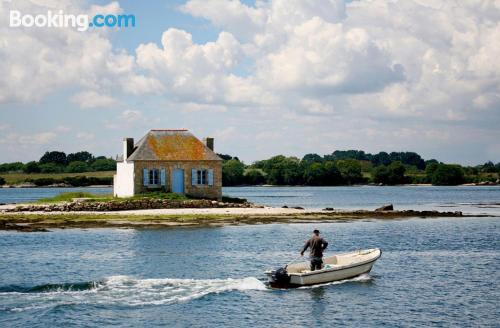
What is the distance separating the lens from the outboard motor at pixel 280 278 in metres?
29.8

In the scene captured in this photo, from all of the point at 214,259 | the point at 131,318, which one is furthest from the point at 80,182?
the point at 131,318

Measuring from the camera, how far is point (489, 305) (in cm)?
2745

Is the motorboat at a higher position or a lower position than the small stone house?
lower

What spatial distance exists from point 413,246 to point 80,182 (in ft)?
534

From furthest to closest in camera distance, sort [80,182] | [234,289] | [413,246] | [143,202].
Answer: [80,182] → [143,202] → [413,246] → [234,289]

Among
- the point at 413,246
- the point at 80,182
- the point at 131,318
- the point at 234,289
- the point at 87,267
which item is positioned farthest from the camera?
the point at 80,182

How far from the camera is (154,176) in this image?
6719cm

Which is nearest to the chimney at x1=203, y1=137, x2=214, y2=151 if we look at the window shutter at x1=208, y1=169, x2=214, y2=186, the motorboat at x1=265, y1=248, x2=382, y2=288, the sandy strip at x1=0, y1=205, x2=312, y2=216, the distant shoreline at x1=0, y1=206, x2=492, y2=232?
the window shutter at x1=208, y1=169, x2=214, y2=186

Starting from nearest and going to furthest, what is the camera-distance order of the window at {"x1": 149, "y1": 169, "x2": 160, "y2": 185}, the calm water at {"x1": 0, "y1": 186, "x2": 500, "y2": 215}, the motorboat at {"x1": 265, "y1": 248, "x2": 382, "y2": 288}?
the motorboat at {"x1": 265, "y1": 248, "x2": 382, "y2": 288}
the window at {"x1": 149, "y1": 169, "x2": 160, "y2": 185}
the calm water at {"x1": 0, "y1": 186, "x2": 500, "y2": 215}

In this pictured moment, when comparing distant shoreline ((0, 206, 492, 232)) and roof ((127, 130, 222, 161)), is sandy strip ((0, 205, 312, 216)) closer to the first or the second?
distant shoreline ((0, 206, 492, 232))

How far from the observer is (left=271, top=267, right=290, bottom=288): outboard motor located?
29.8 meters

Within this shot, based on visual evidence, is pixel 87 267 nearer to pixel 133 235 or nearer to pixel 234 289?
pixel 234 289

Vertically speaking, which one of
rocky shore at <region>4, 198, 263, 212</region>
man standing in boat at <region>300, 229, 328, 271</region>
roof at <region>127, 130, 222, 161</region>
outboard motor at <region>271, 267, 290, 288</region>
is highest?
roof at <region>127, 130, 222, 161</region>

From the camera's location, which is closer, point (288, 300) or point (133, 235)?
point (288, 300)
